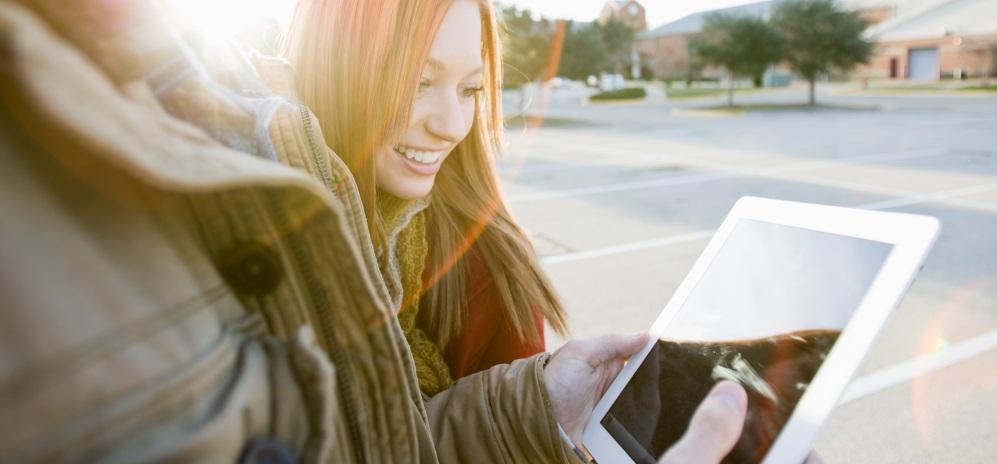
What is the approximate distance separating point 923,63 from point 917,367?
50.6 metres

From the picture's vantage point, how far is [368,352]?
82cm

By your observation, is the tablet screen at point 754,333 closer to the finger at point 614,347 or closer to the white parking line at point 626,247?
the finger at point 614,347

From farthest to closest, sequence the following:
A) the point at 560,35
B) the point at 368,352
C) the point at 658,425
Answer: the point at 560,35
the point at 658,425
the point at 368,352

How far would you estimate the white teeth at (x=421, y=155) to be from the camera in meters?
1.65

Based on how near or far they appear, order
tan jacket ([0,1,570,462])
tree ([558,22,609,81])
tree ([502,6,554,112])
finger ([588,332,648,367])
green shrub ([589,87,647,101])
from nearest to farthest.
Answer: tan jacket ([0,1,570,462]) < finger ([588,332,648,367]) < tree ([502,6,554,112]) < tree ([558,22,609,81]) < green shrub ([589,87,647,101])

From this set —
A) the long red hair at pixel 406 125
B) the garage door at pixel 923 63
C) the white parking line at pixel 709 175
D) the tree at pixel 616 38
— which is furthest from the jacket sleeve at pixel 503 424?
the garage door at pixel 923 63

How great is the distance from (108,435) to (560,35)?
25.0 meters

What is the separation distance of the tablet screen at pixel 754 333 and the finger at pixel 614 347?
0.20ft

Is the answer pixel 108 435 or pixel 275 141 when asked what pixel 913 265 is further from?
pixel 108 435

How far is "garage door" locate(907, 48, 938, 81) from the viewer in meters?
44.7

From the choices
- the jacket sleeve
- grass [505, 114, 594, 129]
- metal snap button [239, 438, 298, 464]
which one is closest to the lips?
the jacket sleeve

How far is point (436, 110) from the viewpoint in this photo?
1.65m

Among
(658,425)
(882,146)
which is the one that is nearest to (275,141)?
(658,425)

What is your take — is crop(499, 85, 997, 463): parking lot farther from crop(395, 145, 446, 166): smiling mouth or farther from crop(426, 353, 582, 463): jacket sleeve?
crop(395, 145, 446, 166): smiling mouth
